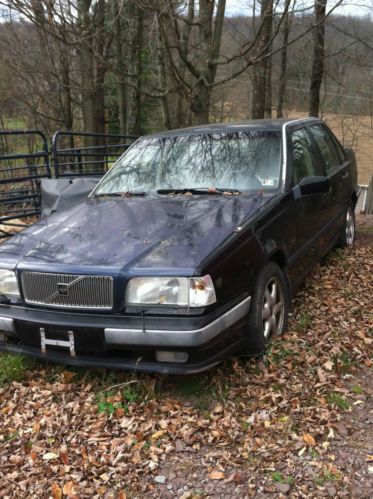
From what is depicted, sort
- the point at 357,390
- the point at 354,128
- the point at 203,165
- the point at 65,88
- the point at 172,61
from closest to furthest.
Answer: the point at 357,390, the point at 203,165, the point at 172,61, the point at 65,88, the point at 354,128

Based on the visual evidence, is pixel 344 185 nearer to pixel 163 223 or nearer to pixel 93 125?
pixel 163 223

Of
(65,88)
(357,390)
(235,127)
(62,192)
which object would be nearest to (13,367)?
(357,390)

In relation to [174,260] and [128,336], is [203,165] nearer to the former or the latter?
[174,260]

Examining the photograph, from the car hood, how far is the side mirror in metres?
0.41

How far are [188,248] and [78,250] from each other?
28.8 inches

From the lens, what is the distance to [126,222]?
371 cm

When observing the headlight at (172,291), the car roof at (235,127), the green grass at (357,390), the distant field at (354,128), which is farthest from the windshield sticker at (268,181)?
the distant field at (354,128)

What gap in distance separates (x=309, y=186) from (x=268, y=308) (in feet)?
3.83

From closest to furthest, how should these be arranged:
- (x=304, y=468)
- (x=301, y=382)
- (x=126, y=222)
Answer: (x=304, y=468)
(x=301, y=382)
(x=126, y=222)

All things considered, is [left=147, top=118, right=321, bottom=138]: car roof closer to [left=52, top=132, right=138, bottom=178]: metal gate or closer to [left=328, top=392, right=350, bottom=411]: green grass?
[left=328, top=392, right=350, bottom=411]: green grass

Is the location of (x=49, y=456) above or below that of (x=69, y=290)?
below

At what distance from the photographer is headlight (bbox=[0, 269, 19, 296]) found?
3343mm

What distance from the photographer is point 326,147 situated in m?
5.73

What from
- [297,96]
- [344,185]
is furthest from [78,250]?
[297,96]
